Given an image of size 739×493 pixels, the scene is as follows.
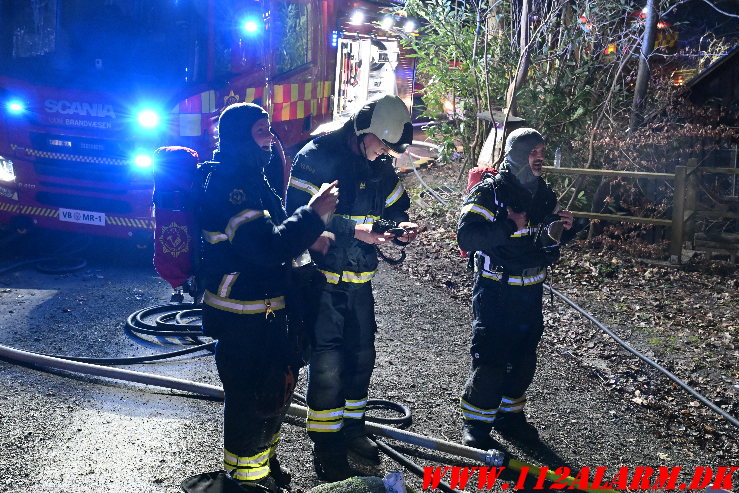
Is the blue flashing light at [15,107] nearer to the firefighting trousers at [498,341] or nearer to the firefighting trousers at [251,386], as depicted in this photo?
the firefighting trousers at [251,386]

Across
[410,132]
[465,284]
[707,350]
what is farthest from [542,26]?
[410,132]

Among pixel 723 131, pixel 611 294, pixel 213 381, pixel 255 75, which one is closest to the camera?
pixel 213 381

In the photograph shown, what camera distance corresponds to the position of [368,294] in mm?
4285

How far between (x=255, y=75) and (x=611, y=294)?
15.2 ft

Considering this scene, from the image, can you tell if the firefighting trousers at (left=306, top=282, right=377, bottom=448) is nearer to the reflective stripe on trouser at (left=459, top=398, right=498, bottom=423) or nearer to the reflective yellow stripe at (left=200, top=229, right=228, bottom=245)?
the reflective stripe on trouser at (left=459, top=398, right=498, bottom=423)

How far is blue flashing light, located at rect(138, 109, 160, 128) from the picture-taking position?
24.4 feet

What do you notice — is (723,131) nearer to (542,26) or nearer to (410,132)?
(542,26)

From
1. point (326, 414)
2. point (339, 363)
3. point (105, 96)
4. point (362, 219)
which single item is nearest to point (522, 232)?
point (362, 219)

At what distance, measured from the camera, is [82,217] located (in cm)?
783

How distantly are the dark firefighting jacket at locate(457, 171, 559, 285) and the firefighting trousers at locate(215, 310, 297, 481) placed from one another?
138cm

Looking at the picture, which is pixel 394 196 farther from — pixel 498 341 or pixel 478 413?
pixel 478 413

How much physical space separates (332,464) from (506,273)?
152 cm

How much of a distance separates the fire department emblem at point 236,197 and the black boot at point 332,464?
1599 mm

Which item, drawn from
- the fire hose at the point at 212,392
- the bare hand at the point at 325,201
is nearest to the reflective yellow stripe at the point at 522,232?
the fire hose at the point at 212,392
